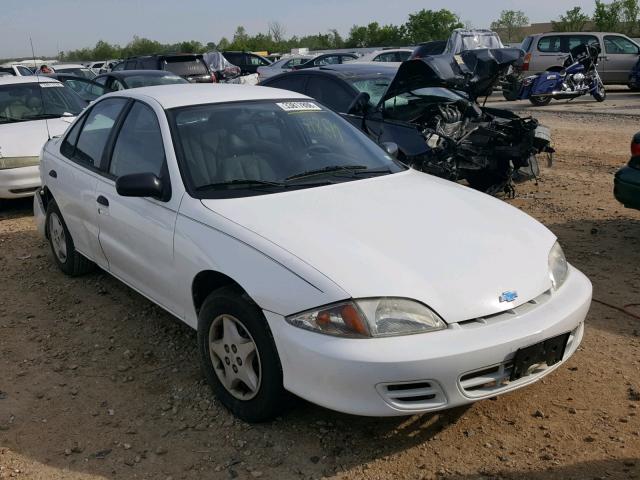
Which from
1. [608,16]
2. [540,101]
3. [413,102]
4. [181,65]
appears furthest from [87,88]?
[608,16]

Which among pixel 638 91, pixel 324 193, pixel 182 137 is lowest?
pixel 638 91

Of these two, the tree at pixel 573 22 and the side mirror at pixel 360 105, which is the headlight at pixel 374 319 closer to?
the side mirror at pixel 360 105

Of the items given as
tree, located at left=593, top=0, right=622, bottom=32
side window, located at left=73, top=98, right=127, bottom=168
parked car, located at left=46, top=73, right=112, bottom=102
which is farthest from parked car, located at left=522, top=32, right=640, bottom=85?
tree, located at left=593, top=0, right=622, bottom=32

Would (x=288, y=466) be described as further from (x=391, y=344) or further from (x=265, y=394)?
(x=391, y=344)

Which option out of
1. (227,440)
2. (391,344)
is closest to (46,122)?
(227,440)

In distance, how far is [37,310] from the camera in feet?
16.0

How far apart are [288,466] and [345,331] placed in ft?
2.26

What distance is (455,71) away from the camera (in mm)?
6844

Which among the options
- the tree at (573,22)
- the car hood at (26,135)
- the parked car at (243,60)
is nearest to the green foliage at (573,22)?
the tree at (573,22)

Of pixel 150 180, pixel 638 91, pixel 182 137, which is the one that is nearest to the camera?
pixel 150 180

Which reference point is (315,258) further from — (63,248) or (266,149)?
(63,248)

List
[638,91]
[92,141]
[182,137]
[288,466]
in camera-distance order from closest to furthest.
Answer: [288,466] → [182,137] → [92,141] → [638,91]

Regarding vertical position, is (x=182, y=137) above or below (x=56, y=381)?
above

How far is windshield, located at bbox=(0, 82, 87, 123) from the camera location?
8.26 meters
